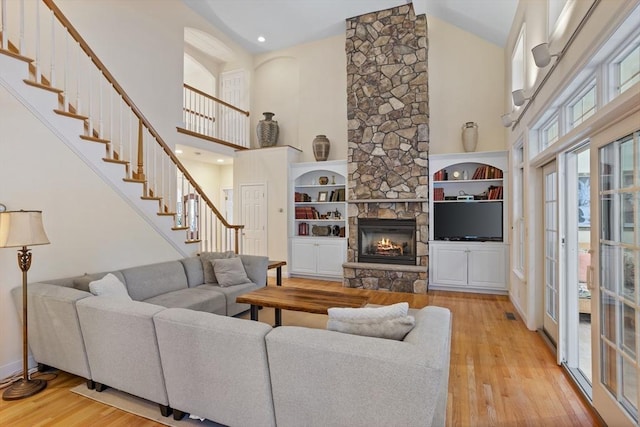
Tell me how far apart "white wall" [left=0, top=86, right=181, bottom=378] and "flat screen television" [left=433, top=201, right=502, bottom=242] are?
4.77 metres

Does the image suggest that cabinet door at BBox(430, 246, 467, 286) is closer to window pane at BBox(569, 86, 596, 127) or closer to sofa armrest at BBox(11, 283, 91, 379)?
window pane at BBox(569, 86, 596, 127)

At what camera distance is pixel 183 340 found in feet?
6.36

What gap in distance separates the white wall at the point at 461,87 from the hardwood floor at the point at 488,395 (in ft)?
12.0

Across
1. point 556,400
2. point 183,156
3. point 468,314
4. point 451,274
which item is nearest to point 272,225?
Answer: point 183,156

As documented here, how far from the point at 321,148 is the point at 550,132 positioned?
420cm

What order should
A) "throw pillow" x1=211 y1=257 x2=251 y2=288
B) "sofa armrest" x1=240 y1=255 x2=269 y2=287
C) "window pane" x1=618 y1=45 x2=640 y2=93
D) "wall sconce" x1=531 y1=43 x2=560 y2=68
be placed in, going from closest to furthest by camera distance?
"window pane" x1=618 y1=45 x2=640 y2=93 → "wall sconce" x1=531 y1=43 x2=560 y2=68 → "throw pillow" x1=211 y1=257 x2=251 y2=288 → "sofa armrest" x1=240 y1=255 x2=269 y2=287

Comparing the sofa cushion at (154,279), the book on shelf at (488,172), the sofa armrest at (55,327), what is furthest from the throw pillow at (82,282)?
the book on shelf at (488,172)

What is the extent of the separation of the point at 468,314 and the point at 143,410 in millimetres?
3899

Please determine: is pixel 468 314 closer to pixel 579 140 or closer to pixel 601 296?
pixel 601 296

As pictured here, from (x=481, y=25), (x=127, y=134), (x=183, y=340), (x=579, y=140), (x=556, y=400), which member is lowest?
(x=556, y=400)

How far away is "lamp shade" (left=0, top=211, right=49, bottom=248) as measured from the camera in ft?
7.86

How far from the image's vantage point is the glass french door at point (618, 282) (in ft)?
5.91

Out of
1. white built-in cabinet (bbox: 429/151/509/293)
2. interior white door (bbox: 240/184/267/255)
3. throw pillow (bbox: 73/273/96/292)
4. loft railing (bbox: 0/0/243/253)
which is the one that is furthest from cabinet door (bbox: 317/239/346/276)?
throw pillow (bbox: 73/273/96/292)

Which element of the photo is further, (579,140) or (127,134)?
(127,134)
